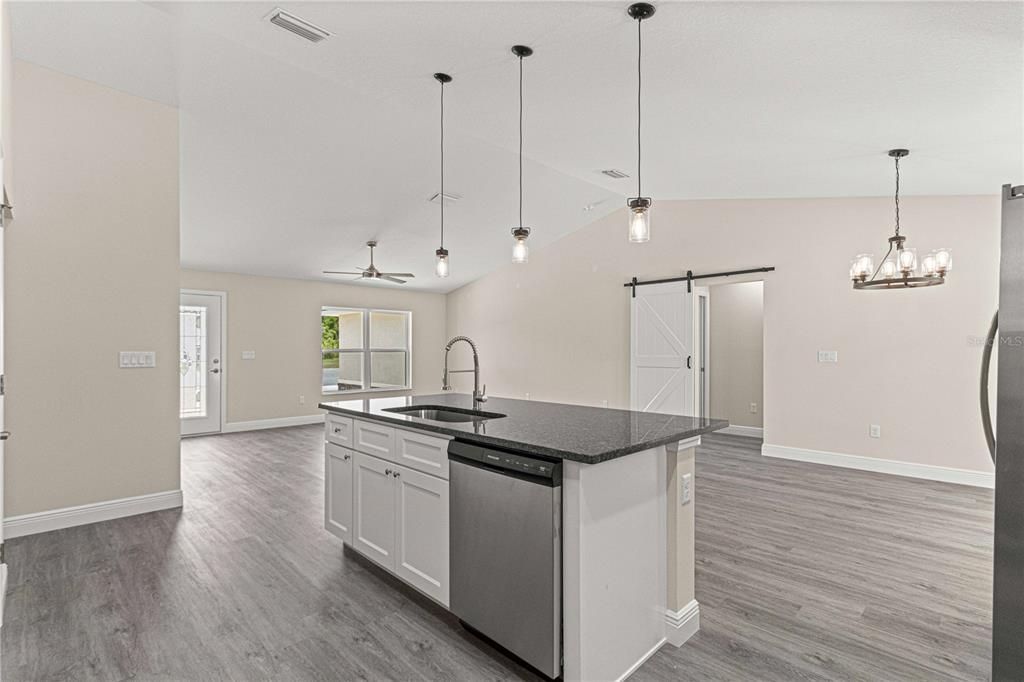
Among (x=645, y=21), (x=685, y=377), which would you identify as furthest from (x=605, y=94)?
(x=685, y=377)

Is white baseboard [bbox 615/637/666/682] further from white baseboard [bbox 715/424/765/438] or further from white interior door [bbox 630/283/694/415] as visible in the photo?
white baseboard [bbox 715/424/765/438]

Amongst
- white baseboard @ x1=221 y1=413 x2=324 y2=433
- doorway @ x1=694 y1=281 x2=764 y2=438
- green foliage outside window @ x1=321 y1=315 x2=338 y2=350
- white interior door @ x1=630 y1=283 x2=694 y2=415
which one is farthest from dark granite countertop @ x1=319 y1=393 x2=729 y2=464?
green foliage outside window @ x1=321 y1=315 x2=338 y2=350

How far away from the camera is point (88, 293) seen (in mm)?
3674

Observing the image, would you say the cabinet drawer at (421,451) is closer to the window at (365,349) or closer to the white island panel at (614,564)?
the white island panel at (614,564)

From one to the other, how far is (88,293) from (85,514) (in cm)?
152

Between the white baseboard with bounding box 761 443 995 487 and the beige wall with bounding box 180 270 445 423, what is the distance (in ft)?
21.1

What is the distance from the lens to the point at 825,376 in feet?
17.9

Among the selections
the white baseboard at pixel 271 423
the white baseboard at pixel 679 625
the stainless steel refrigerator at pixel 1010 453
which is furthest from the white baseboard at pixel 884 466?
the white baseboard at pixel 271 423

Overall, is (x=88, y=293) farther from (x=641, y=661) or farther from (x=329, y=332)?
(x=329, y=332)

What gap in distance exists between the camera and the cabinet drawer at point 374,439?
260 centimetres

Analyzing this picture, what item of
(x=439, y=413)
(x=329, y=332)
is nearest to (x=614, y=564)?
(x=439, y=413)

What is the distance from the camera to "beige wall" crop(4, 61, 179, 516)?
342cm

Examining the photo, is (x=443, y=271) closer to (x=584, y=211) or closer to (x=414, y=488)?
(x=414, y=488)

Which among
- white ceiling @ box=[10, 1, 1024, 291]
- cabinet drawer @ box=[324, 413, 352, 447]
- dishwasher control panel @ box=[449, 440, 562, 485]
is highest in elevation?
white ceiling @ box=[10, 1, 1024, 291]
